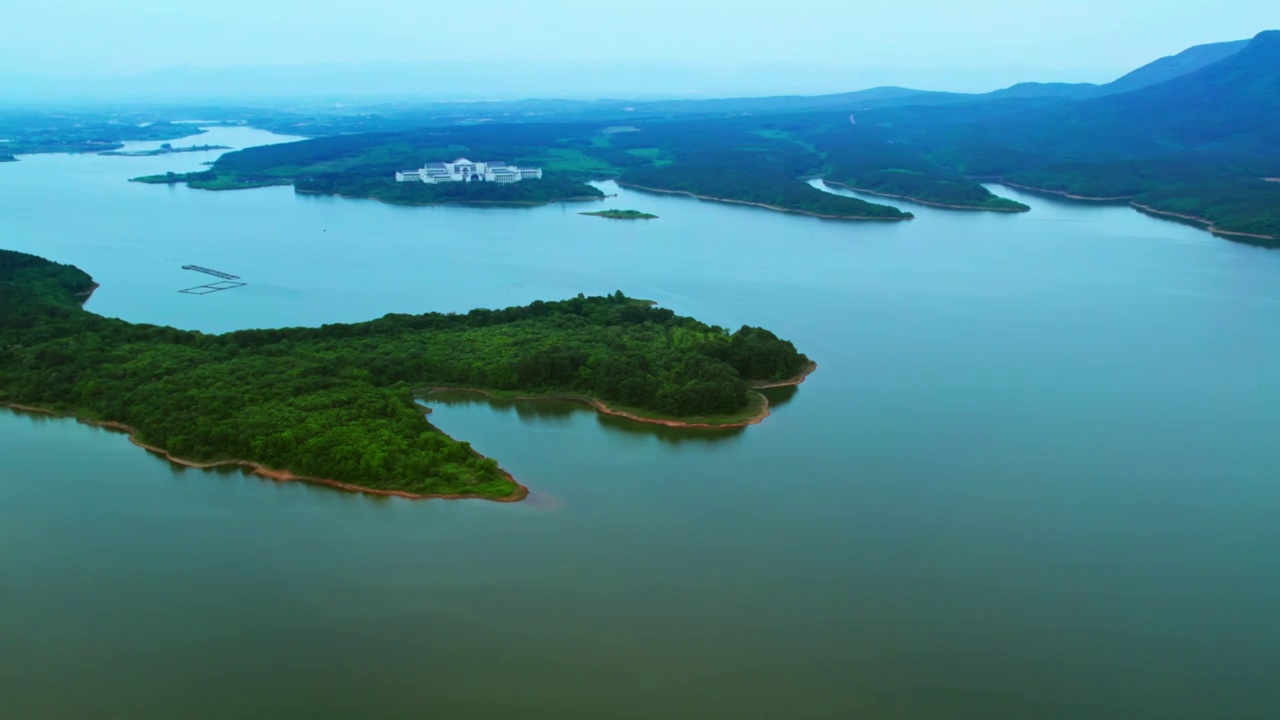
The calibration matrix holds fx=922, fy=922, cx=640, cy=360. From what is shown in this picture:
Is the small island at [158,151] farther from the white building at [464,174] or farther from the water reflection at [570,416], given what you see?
the water reflection at [570,416]

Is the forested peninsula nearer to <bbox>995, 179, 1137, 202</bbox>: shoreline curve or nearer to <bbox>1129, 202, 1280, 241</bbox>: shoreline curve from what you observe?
<bbox>1129, 202, 1280, 241</bbox>: shoreline curve

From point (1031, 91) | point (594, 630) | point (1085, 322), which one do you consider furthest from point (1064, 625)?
point (1031, 91)

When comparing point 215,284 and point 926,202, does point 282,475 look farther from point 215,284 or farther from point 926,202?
point 926,202

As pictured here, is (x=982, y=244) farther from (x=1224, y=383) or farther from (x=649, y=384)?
(x=649, y=384)

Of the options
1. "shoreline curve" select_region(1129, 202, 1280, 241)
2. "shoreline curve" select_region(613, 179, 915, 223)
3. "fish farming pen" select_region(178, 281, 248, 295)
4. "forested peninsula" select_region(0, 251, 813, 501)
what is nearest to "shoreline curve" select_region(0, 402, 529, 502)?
"forested peninsula" select_region(0, 251, 813, 501)

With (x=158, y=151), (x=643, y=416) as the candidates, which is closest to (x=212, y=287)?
(x=643, y=416)

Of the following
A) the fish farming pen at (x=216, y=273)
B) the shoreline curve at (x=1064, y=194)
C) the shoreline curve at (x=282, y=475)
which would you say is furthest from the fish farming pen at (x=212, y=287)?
the shoreline curve at (x=1064, y=194)
